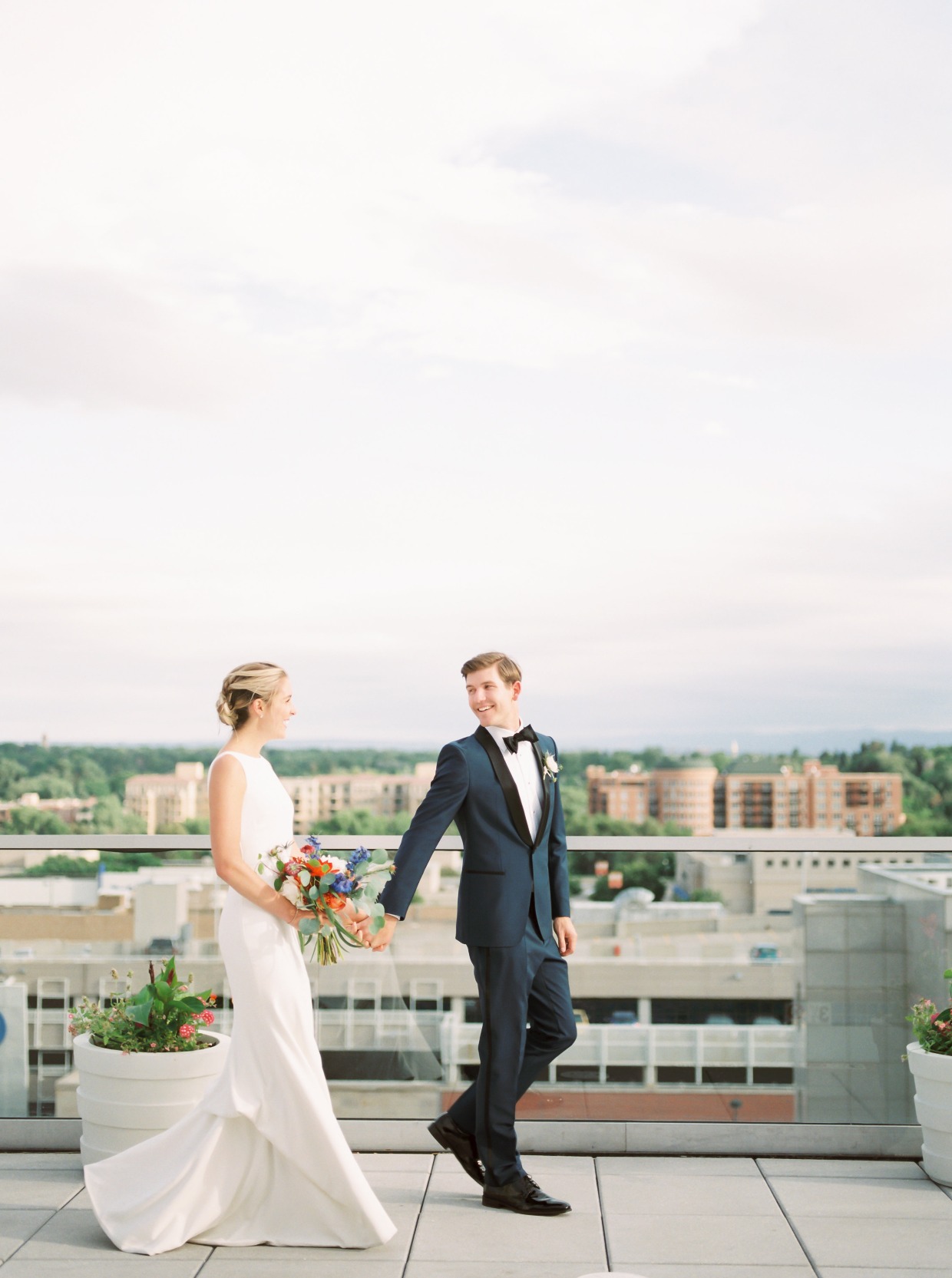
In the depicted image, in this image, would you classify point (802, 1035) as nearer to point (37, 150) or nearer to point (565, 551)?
→ point (37, 150)

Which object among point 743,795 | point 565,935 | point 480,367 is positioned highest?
point 480,367

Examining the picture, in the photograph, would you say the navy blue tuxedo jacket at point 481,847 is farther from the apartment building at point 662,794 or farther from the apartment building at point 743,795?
the apartment building at point 662,794

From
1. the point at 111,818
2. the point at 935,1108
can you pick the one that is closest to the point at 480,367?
the point at 111,818

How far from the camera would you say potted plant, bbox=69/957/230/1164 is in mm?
4051

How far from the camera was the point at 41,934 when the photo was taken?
475cm

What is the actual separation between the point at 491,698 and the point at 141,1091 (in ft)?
5.63

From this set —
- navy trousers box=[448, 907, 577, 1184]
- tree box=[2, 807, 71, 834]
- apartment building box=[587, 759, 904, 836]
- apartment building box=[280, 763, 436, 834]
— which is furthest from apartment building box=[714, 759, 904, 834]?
navy trousers box=[448, 907, 577, 1184]

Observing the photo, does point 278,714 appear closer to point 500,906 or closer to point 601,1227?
point 500,906

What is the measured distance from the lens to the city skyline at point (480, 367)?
15.2m

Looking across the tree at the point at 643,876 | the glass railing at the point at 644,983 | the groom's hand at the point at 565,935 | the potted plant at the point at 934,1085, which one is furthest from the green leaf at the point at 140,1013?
the potted plant at the point at 934,1085

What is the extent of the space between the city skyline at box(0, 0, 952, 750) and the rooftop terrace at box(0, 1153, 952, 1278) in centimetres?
895

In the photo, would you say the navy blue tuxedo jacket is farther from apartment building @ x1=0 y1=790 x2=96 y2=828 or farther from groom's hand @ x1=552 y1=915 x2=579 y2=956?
apartment building @ x1=0 y1=790 x2=96 y2=828

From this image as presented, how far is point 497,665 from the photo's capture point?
12.7ft

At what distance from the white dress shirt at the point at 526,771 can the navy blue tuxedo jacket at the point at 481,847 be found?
0.03 m
